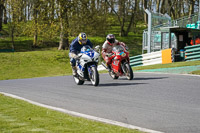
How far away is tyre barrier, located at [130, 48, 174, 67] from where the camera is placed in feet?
79.5

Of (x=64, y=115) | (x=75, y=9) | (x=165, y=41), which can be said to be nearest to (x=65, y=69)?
(x=75, y=9)

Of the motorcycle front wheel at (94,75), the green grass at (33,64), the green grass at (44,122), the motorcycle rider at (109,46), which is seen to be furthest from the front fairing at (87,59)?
the green grass at (33,64)

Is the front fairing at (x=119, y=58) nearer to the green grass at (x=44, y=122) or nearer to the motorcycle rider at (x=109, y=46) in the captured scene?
the motorcycle rider at (x=109, y=46)

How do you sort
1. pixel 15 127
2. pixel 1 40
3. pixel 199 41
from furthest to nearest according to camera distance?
pixel 1 40, pixel 199 41, pixel 15 127

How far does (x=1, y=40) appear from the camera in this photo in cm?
5100

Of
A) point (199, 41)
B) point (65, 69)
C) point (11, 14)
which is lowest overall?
point (65, 69)

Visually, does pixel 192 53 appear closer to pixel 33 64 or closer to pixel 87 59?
pixel 87 59

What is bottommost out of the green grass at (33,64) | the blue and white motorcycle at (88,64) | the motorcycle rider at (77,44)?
the green grass at (33,64)

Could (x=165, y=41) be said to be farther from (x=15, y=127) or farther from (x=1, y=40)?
(x=1, y=40)

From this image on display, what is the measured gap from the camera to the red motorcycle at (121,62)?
13633mm

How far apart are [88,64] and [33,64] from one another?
25413mm

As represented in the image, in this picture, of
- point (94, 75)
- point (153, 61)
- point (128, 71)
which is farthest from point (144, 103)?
point (153, 61)

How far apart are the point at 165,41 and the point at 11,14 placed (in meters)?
23.5

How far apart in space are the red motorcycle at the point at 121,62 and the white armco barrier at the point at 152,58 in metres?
11.4
